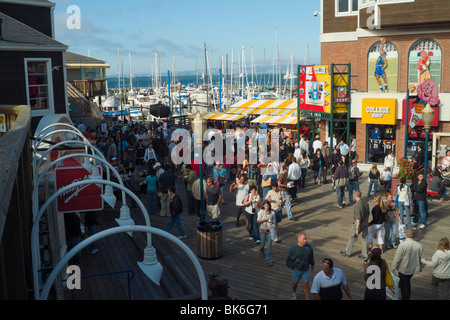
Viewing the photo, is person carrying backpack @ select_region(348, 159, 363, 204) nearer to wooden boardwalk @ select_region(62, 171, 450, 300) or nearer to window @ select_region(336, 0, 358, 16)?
wooden boardwalk @ select_region(62, 171, 450, 300)

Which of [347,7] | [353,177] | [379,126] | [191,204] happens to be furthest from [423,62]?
[191,204]

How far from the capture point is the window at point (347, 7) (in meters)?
27.7

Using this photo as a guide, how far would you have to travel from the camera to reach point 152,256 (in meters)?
6.04

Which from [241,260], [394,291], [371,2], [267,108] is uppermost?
[371,2]

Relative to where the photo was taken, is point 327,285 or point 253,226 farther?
point 253,226

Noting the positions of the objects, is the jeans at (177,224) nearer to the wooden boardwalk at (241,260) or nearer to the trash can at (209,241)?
the wooden boardwalk at (241,260)

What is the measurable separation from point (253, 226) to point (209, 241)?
5.50ft

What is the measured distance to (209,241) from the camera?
41.2 feet

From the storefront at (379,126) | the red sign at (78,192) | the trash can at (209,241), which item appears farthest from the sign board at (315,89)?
the red sign at (78,192)

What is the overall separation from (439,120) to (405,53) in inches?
143

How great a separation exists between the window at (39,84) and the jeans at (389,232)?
13.4 metres

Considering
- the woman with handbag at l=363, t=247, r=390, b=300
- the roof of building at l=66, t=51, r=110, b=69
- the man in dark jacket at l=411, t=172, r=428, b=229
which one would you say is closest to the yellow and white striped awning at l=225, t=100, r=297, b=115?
the man in dark jacket at l=411, t=172, r=428, b=229

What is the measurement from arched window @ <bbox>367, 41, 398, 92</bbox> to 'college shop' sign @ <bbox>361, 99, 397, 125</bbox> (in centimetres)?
92

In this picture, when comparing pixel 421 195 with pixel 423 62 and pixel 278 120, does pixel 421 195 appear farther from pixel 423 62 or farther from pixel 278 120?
pixel 278 120
